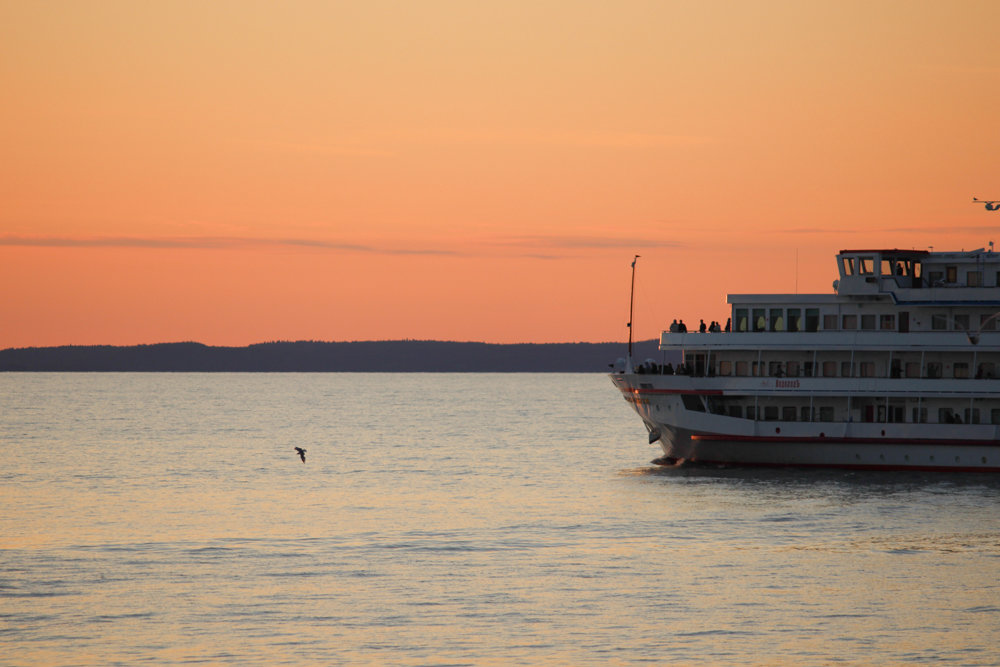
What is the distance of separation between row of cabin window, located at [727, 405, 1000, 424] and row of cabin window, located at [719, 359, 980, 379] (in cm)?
161

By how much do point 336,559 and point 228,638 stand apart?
1164cm

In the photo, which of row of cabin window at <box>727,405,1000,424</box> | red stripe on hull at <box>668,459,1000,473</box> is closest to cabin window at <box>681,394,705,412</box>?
row of cabin window at <box>727,405,1000,424</box>

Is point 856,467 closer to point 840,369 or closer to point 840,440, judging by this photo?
point 840,440

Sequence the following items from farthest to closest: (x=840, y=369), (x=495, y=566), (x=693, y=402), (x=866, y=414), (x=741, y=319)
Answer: (x=741, y=319)
(x=693, y=402)
(x=840, y=369)
(x=866, y=414)
(x=495, y=566)

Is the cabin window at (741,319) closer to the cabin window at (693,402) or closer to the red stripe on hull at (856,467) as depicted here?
the cabin window at (693,402)

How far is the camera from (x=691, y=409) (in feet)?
224

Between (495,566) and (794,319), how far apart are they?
105ft

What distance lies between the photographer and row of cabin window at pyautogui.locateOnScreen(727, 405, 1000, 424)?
A: 66188 mm

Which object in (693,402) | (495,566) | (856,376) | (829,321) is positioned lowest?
(495,566)

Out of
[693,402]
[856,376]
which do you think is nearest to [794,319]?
[856,376]

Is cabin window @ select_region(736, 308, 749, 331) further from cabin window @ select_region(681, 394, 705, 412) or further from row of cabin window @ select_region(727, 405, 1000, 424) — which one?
cabin window @ select_region(681, 394, 705, 412)

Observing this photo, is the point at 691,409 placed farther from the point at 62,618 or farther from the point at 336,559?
the point at 62,618

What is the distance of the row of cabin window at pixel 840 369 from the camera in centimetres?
6694

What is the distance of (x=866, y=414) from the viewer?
67375 mm
